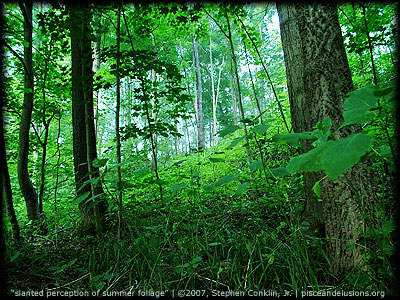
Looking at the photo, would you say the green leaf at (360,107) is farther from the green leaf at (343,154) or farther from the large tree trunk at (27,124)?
the large tree trunk at (27,124)

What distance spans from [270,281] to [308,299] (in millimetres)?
262

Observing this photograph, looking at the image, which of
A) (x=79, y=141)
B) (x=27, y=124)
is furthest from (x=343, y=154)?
(x=27, y=124)

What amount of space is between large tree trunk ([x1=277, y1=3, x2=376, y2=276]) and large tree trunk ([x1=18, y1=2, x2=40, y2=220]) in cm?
321

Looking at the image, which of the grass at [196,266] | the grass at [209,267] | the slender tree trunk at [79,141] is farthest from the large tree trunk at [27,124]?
the grass at [196,266]

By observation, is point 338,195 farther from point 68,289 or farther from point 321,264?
point 68,289

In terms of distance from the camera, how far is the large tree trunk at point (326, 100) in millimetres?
1403

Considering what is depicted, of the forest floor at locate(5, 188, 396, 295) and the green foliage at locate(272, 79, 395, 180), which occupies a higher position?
the green foliage at locate(272, 79, 395, 180)

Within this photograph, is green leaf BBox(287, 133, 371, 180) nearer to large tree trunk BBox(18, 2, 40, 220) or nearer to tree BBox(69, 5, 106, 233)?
tree BBox(69, 5, 106, 233)

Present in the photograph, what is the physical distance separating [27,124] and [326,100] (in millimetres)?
3710

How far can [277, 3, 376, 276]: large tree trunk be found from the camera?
1403 millimetres

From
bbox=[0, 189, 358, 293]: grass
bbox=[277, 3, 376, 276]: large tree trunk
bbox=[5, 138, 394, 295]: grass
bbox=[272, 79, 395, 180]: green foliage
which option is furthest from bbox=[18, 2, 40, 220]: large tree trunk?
bbox=[272, 79, 395, 180]: green foliage

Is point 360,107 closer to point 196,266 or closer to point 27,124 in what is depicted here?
point 196,266

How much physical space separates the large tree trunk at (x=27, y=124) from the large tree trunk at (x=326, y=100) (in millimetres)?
3206

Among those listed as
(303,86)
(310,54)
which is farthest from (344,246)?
(310,54)
